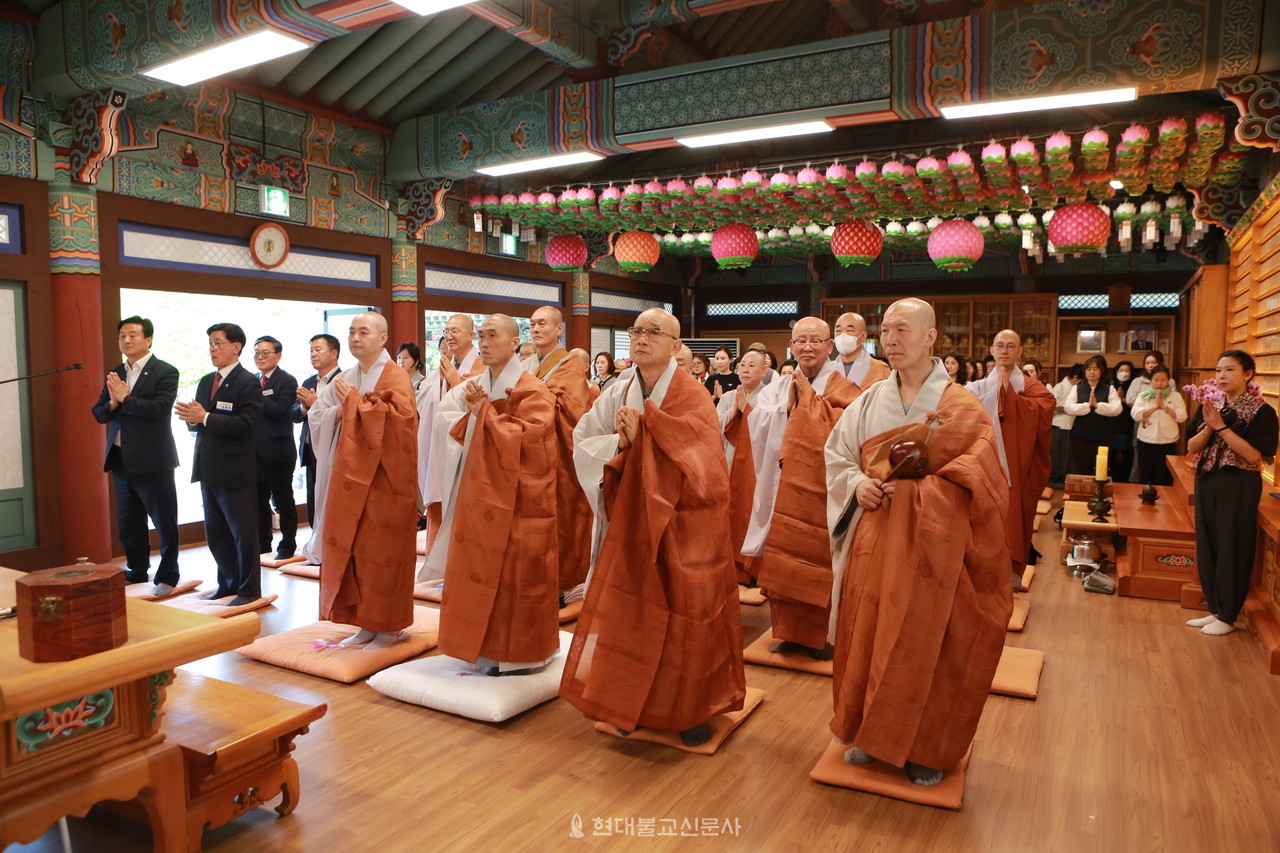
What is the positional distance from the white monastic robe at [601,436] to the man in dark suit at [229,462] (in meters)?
2.61

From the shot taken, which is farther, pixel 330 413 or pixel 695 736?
pixel 330 413

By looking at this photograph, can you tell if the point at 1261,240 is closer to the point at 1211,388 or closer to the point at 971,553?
the point at 1211,388

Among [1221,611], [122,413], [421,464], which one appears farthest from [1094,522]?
[122,413]

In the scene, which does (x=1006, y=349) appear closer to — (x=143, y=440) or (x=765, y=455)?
(x=765, y=455)

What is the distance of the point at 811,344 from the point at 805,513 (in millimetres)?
902

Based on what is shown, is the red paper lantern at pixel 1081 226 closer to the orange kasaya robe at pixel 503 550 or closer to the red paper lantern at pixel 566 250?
the red paper lantern at pixel 566 250

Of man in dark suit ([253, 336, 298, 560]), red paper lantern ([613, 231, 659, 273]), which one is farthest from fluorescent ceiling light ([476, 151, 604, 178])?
man in dark suit ([253, 336, 298, 560])

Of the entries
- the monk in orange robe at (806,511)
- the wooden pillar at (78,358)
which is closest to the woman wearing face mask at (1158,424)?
the monk in orange robe at (806,511)

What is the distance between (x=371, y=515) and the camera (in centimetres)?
420

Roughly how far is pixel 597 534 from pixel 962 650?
1.44 m

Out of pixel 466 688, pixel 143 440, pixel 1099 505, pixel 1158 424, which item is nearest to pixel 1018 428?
pixel 1099 505

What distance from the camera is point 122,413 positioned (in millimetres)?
5266

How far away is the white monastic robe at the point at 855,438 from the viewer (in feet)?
10.1

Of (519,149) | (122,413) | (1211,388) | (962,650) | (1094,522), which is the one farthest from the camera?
(519,149)
